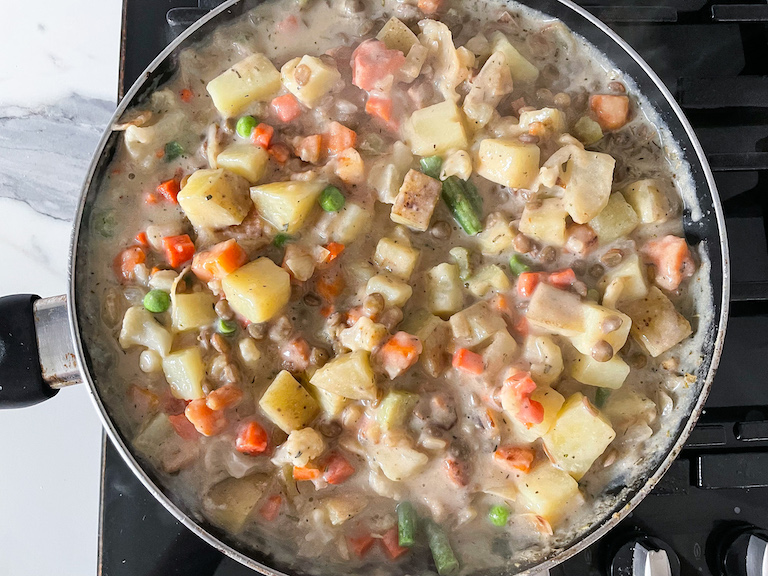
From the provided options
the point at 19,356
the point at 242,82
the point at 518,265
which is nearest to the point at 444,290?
the point at 518,265

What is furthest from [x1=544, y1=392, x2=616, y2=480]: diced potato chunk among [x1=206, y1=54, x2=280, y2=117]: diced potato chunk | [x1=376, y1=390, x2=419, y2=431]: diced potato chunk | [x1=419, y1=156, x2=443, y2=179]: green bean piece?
[x1=206, y1=54, x2=280, y2=117]: diced potato chunk

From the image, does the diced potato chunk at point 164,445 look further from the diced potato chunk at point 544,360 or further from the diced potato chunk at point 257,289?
the diced potato chunk at point 544,360

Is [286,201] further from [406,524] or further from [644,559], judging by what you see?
[644,559]

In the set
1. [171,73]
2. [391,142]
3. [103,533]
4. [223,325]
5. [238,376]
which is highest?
[171,73]

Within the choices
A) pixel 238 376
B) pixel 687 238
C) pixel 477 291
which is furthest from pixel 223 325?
pixel 687 238

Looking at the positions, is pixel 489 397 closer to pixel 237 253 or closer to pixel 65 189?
pixel 237 253

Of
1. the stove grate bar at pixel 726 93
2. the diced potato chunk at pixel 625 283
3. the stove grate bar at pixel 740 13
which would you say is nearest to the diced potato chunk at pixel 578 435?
the diced potato chunk at pixel 625 283
